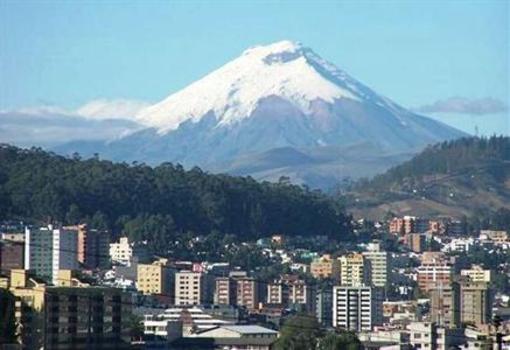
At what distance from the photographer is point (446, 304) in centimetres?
7444

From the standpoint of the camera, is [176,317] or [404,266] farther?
[404,266]

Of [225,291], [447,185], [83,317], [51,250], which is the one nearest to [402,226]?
[447,185]

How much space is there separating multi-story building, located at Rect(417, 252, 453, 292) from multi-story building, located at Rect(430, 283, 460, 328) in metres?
4.57

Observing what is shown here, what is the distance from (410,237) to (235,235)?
10.6 meters

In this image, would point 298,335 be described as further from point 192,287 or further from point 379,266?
point 379,266

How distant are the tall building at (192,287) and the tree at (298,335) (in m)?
22.4

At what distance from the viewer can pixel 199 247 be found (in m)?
97.3

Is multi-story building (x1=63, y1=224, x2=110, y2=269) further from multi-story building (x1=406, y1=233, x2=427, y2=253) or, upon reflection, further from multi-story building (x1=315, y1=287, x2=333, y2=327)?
multi-story building (x1=406, y1=233, x2=427, y2=253)

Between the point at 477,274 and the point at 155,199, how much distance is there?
16.7 metres

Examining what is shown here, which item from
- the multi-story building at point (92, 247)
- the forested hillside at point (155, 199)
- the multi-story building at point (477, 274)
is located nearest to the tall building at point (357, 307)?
the multi-story building at point (477, 274)

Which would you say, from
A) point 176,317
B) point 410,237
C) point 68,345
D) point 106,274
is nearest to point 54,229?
point 106,274

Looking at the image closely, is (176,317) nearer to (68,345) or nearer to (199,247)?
(199,247)

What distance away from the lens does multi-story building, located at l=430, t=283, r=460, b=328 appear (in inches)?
2719

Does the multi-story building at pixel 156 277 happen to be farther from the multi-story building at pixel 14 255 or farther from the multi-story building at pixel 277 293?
the multi-story building at pixel 14 255
